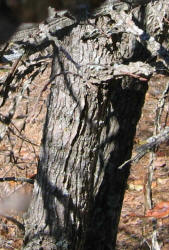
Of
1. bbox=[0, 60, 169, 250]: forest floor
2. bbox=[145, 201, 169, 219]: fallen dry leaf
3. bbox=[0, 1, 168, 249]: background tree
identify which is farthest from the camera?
bbox=[0, 60, 169, 250]: forest floor

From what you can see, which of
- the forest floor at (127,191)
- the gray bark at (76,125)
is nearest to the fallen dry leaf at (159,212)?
the gray bark at (76,125)

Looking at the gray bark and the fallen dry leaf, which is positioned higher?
the gray bark

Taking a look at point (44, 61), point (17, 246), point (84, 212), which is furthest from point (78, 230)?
point (17, 246)

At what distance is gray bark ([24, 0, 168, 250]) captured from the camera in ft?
9.09

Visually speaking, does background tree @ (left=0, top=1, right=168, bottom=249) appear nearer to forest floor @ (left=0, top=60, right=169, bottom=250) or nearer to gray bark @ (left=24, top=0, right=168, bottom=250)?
gray bark @ (left=24, top=0, right=168, bottom=250)

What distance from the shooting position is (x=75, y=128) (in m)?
2.81

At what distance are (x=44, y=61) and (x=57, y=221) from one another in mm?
977

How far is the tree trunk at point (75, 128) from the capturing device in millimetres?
2770

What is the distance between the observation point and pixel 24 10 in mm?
983

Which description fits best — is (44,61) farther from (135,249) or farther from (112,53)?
(135,249)

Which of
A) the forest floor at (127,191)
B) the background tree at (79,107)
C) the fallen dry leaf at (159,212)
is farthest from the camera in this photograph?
the forest floor at (127,191)

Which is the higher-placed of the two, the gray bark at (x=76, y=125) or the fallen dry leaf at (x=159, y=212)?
the gray bark at (x=76, y=125)

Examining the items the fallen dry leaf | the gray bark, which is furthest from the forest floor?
the fallen dry leaf

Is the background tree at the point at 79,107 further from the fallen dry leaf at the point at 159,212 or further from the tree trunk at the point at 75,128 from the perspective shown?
the fallen dry leaf at the point at 159,212
